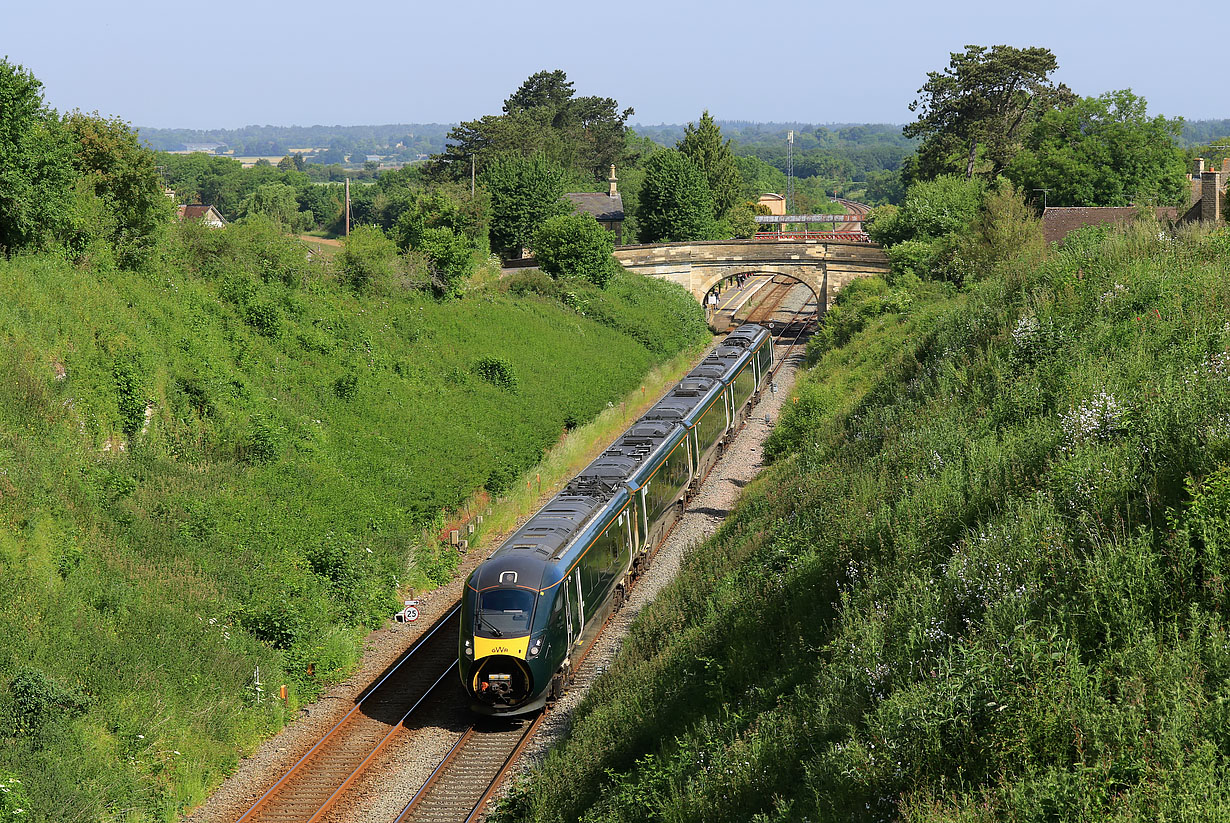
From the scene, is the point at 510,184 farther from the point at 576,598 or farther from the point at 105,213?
the point at 576,598

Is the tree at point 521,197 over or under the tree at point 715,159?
under

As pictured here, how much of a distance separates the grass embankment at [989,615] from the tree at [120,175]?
18.8 metres

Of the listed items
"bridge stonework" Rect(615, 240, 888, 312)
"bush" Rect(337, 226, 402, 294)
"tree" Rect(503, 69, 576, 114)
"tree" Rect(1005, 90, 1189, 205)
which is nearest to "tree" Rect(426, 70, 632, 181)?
"tree" Rect(503, 69, 576, 114)

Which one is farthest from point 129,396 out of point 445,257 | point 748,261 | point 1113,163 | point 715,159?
point 715,159

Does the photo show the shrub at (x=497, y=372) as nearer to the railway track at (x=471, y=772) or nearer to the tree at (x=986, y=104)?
the railway track at (x=471, y=772)

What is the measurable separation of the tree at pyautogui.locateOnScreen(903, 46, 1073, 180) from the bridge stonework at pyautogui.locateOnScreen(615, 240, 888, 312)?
1460cm

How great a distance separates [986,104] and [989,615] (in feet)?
219

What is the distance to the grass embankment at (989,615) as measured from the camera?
26.0 feet

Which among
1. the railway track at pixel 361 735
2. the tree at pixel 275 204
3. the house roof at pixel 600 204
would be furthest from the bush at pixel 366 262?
the tree at pixel 275 204

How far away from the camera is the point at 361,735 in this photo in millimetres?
17219

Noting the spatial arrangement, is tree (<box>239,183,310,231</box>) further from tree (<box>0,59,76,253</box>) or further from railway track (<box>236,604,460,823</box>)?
railway track (<box>236,604,460,823</box>)

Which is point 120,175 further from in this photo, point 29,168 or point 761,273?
point 761,273

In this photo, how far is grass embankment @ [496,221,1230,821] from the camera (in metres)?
7.92

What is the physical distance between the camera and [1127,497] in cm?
1028
